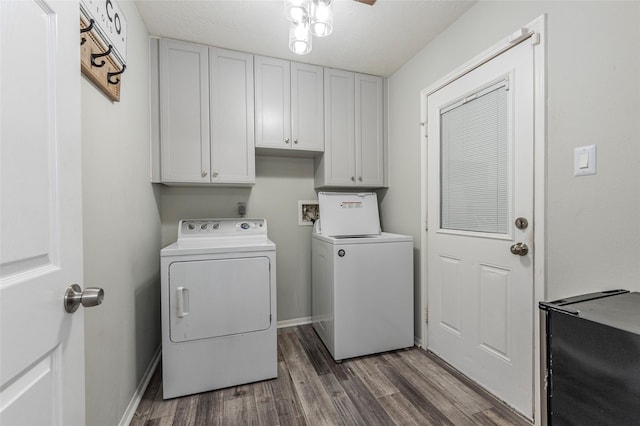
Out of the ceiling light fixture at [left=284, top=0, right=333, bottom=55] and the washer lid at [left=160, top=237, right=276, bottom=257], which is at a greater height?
the ceiling light fixture at [left=284, top=0, right=333, bottom=55]

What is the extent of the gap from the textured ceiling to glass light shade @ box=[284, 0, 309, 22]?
39cm

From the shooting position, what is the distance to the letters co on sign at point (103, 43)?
106cm

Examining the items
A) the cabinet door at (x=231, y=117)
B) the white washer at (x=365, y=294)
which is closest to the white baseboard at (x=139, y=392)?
the white washer at (x=365, y=294)

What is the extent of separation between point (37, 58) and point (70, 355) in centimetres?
70

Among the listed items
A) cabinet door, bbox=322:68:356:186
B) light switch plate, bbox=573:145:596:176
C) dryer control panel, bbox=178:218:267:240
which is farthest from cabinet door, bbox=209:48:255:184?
light switch plate, bbox=573:145:596:176

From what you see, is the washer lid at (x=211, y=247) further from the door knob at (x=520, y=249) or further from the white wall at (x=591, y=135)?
the white wall at (x=591, y=135)

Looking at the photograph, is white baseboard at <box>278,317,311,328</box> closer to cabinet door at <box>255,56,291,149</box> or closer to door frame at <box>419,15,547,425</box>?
cabinet door at <box>255,56,291,149</box>

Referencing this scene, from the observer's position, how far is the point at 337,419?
4.90 feet

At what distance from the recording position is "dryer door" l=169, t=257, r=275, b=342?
1.66 meters

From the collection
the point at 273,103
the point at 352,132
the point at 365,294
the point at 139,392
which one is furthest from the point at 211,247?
the point at 352,132

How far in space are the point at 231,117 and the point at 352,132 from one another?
41.1 inches

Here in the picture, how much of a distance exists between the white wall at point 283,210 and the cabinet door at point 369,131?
522mm

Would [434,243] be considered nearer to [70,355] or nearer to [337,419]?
[337,419]

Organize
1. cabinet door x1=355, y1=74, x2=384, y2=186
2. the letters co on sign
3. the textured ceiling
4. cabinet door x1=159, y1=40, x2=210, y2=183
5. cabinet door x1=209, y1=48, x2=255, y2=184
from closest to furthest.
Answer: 1. the letters co on sign
2. the textured ceiling
3. cabinet door x1=159, y1=40, x2=210, y2=183
4. cabinet door x1=209, y1=48, x2=255, y2=184
5. cabinet door x1=355, y1=74, x2=384, y2=186
